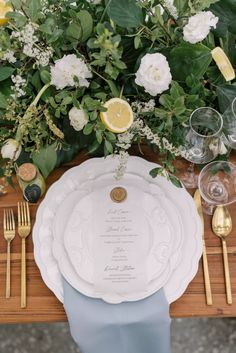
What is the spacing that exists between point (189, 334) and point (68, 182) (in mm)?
1025

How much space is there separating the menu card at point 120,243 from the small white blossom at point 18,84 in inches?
11.4

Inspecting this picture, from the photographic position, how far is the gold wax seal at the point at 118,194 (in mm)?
1170

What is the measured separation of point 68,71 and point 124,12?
16 cm

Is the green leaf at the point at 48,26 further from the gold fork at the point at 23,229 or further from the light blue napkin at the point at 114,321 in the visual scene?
the light blue napkin at the point at 114,321

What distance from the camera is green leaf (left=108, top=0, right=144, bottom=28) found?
3.22ft

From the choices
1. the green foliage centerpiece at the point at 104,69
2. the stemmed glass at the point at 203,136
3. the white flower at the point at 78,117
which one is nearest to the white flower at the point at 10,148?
the green foliage centerpiece at the point at 104,69

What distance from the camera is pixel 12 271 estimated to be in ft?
3.78

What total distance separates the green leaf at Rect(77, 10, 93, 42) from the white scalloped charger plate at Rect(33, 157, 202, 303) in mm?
317

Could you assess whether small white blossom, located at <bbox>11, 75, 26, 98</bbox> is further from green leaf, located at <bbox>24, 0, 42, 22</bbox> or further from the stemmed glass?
the stemmed glass

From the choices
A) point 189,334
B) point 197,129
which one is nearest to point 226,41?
point 197,129

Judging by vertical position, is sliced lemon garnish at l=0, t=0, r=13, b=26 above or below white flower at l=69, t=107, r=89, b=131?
above

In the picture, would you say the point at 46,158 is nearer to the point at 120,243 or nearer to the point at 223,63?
the point at 120,243

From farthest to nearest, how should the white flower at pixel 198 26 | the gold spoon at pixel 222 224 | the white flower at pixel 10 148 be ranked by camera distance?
the gold spoon at pixel 222 224 < the white flower at pixel 10 148 < the white flower at pixel 198 26

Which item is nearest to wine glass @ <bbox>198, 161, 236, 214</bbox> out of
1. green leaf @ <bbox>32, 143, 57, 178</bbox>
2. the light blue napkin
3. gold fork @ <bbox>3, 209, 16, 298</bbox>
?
the light blue napkin
